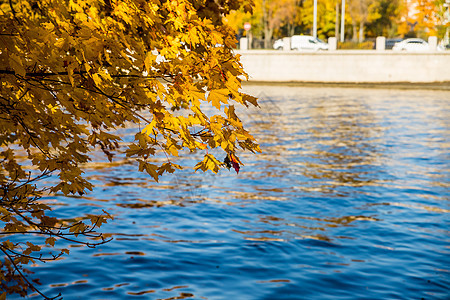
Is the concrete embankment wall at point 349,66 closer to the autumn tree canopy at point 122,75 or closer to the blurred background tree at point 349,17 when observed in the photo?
the blurred background tree at point 349,17

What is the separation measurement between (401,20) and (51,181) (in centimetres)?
7601

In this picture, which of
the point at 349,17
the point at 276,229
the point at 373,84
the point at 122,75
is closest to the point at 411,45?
the point at 373,84

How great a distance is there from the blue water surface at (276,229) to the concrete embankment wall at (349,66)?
32.4 meters

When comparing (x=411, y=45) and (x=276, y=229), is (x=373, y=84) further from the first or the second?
(x=276, y=229)

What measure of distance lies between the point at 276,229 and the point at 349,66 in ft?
150

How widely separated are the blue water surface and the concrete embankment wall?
32.4 metres

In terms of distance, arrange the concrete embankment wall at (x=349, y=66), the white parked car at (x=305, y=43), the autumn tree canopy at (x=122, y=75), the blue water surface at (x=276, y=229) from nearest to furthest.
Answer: the autumn tree canopy at (x=122, y=75) < the blue water surface at (x=276, y=229) < the concrete embankment wall at (x=349, y=66) < the white parked car at (x=305, y=43)

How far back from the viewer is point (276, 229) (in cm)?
1165

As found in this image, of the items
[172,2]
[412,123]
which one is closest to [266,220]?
[172,2]

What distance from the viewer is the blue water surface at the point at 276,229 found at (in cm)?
881

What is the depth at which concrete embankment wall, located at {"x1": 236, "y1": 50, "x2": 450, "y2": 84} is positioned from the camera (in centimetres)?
5316

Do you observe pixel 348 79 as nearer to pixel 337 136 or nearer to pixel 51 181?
pixel 337 136

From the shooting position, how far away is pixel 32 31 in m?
3.90

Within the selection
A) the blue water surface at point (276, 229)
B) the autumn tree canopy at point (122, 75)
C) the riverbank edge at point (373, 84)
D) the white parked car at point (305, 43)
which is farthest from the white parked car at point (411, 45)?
the autumn tree canopy at point (122, 75)
